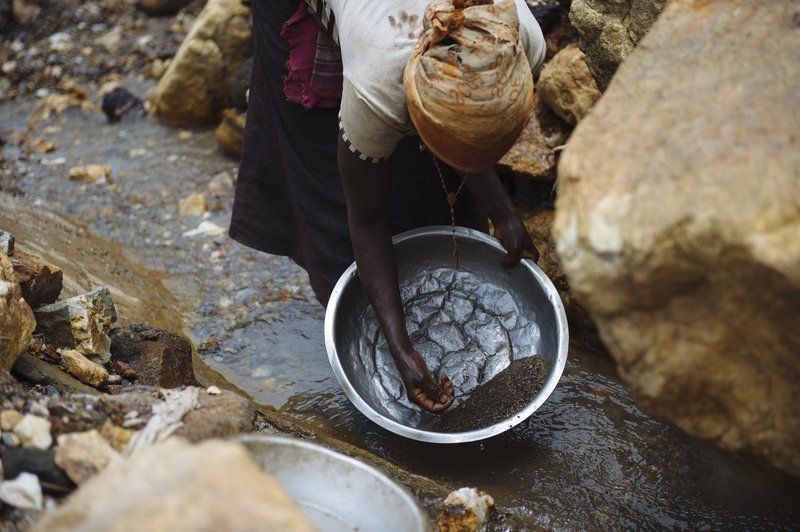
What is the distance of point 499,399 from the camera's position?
118 inches

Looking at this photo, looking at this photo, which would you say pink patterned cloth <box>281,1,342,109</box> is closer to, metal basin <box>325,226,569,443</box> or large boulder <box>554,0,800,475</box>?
metal basin <box>325,226,569,443</box>

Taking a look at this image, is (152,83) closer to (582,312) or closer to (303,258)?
(303,258)

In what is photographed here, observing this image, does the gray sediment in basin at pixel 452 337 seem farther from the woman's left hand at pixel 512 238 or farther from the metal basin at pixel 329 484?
the metal basin at pixel 329 484

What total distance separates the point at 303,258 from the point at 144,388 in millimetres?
1316

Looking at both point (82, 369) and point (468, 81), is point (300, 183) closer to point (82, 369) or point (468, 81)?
point (82, 369)

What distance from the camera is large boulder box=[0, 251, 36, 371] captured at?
244cm

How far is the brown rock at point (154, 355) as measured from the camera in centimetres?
301

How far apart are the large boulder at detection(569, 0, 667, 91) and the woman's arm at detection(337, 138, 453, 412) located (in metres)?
1.05

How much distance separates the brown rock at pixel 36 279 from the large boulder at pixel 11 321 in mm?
363

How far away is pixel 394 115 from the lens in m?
2.37

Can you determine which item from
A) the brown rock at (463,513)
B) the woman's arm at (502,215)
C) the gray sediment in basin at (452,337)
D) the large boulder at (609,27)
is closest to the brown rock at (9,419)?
the brown rock at (463,513)

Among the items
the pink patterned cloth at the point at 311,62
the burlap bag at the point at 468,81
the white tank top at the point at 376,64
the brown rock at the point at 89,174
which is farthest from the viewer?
the brown rock at the point at 89,174

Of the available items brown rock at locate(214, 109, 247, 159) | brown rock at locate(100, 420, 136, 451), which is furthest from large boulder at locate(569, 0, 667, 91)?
brown rock at locate(214, 109, 247, 159)

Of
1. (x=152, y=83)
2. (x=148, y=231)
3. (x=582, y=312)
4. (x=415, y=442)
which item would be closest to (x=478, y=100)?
(x=415, y=442)
